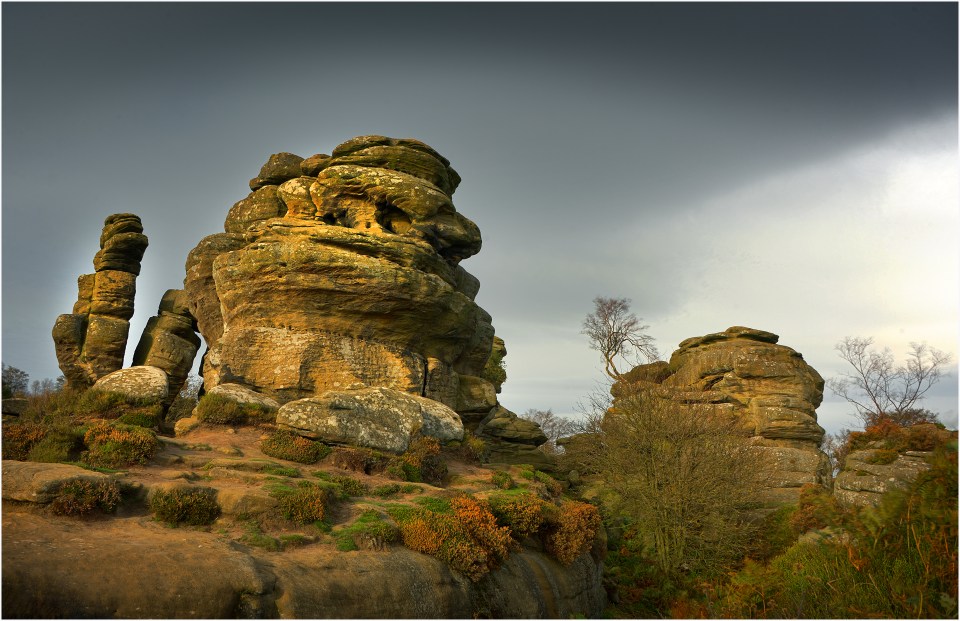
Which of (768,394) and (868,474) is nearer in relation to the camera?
(868,474)

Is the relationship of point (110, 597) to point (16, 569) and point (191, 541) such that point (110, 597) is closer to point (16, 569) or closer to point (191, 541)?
point (16, 569)

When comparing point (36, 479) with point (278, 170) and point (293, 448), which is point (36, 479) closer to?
point (293, 448)

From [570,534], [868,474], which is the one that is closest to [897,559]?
[570,534]

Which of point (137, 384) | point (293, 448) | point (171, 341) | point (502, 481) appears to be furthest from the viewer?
point (171, 341)

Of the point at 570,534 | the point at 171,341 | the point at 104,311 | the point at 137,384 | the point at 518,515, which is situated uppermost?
the point at 104,311

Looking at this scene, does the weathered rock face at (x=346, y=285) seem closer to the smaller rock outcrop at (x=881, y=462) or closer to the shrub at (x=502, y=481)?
the shrub at (x=502, y=481)

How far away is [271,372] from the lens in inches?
957

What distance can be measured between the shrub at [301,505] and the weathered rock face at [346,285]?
39.6 ft

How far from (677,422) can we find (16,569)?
20547 millimetres

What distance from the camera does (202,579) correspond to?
791 centimetres

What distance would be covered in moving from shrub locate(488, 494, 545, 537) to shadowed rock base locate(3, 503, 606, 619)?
98.9 inches

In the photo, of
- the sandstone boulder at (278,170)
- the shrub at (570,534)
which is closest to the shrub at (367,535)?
the shrub at (570,534)

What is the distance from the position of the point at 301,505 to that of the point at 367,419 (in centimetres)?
790

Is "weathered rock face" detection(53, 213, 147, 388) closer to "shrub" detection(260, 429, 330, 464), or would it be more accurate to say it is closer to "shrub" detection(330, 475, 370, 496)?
"shrub" detection(260, 429, 330, 464)
